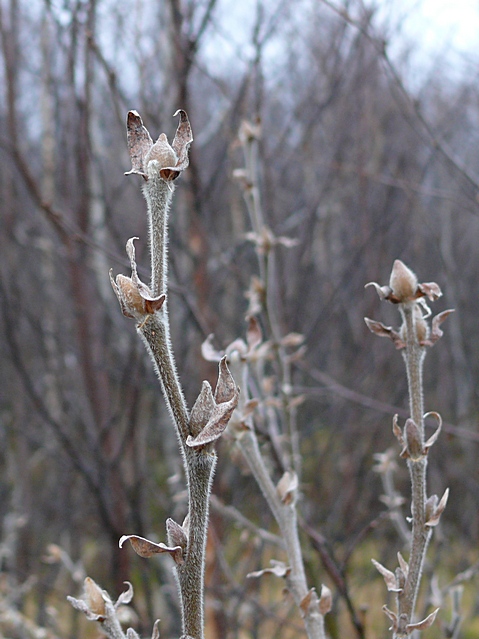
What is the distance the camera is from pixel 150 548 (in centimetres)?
58

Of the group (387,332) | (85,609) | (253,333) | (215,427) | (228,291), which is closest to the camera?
(215,427)

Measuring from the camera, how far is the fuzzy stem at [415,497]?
2.36ft

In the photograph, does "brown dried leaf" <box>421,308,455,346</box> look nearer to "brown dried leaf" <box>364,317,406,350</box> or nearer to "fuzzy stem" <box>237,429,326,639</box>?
"brown dried leaf" <box>364,317,406,350</box>

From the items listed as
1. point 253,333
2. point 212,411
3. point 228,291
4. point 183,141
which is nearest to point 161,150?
point 183,141

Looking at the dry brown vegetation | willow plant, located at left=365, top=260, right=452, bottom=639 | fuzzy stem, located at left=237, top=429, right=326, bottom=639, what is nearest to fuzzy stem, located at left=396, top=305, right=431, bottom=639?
willow plant, located at left=365, top=260, right=452, bottom=639

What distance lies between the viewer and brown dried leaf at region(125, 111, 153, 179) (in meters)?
0.60

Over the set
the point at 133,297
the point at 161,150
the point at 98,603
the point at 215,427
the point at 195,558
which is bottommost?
the point at 98,603

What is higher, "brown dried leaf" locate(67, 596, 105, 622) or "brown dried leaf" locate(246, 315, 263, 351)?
"brown dried leaf" locate(246, 315, 263, 351)

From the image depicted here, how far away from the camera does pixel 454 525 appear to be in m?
5.92

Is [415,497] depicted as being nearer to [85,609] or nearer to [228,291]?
[85,609]

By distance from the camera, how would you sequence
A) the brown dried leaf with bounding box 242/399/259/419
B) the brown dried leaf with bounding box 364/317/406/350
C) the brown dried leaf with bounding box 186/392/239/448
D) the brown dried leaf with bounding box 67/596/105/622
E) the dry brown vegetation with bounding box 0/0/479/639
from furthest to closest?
the dry brown vegetation with bounding box 0/0/479/639
the brown dried leaf with bounding box 242/399/259/419
the brown dried leaf with bounding box 364/317/406/350
the brown dried leaf with bounding box 67/596/105/622
the brown dried leaf with bounding box 186/392/239/448

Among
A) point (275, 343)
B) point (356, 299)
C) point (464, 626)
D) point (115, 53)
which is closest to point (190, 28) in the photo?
point (275, 343)

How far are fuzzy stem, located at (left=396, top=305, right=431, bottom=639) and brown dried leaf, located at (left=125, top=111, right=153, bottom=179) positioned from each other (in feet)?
1.11

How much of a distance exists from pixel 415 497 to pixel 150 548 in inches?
12.6
